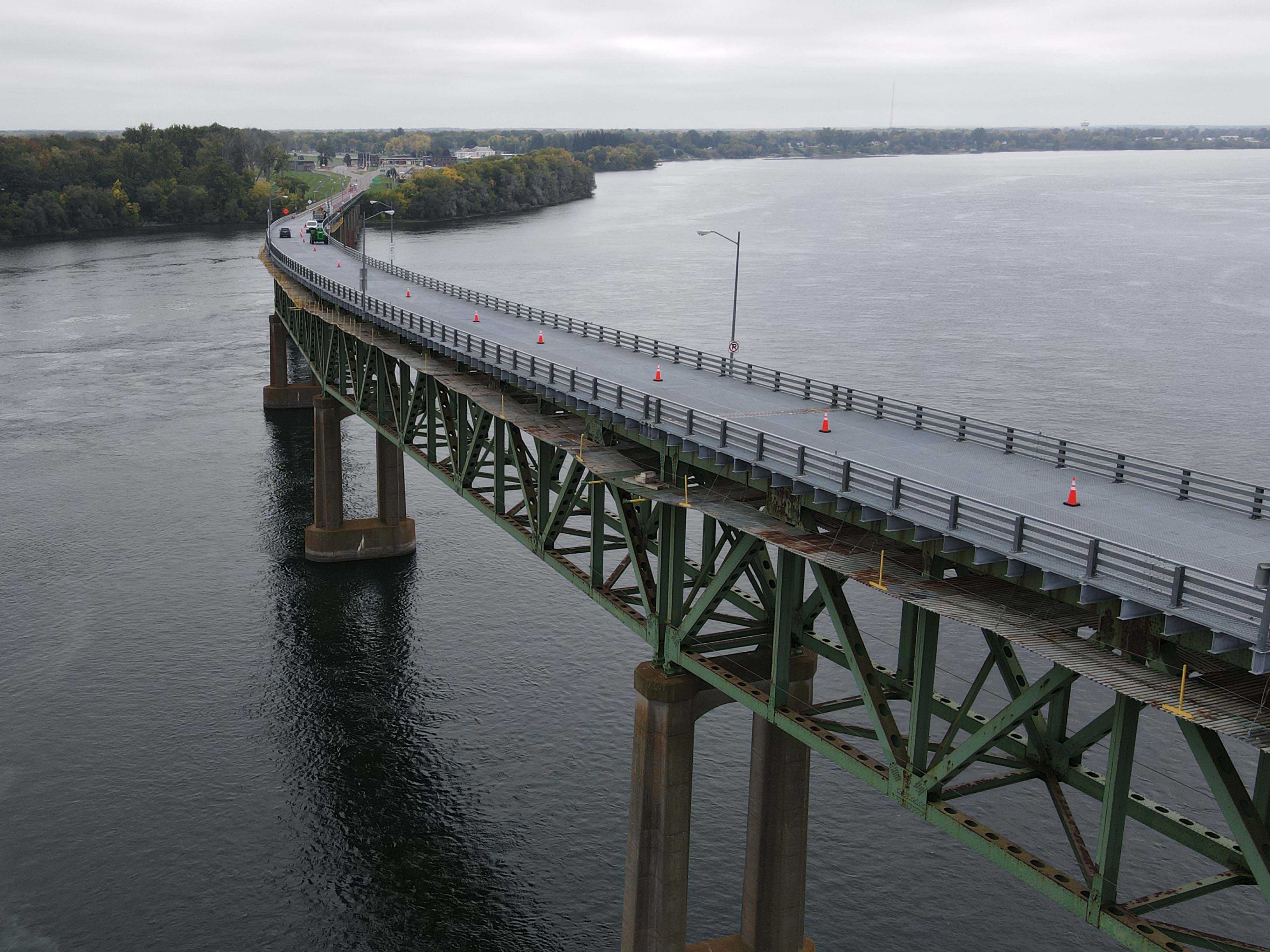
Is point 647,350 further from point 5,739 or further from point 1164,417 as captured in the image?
point 1164,417

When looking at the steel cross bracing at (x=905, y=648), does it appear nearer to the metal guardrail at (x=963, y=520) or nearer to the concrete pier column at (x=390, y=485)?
the metal guardrail at (x=963, y=520)

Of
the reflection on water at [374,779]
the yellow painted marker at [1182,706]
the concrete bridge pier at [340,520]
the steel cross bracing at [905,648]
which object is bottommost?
the reflection on water at [374,779]

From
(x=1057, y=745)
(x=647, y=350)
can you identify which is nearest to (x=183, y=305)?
(x=647, y=350)

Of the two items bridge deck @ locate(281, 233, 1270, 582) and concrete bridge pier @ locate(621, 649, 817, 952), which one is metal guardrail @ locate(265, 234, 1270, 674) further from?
concrete bridge pier @ locate(621, 649, 817, 952)

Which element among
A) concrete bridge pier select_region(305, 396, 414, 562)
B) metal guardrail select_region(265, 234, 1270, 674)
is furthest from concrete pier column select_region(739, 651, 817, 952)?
concrete bridge pier select_region(305, 396, 414, 562)

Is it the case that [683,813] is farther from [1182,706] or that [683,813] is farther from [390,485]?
[390,485]

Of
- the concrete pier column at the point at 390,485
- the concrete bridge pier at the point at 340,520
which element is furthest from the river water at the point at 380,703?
the concrete pier column at the point at 390,485
